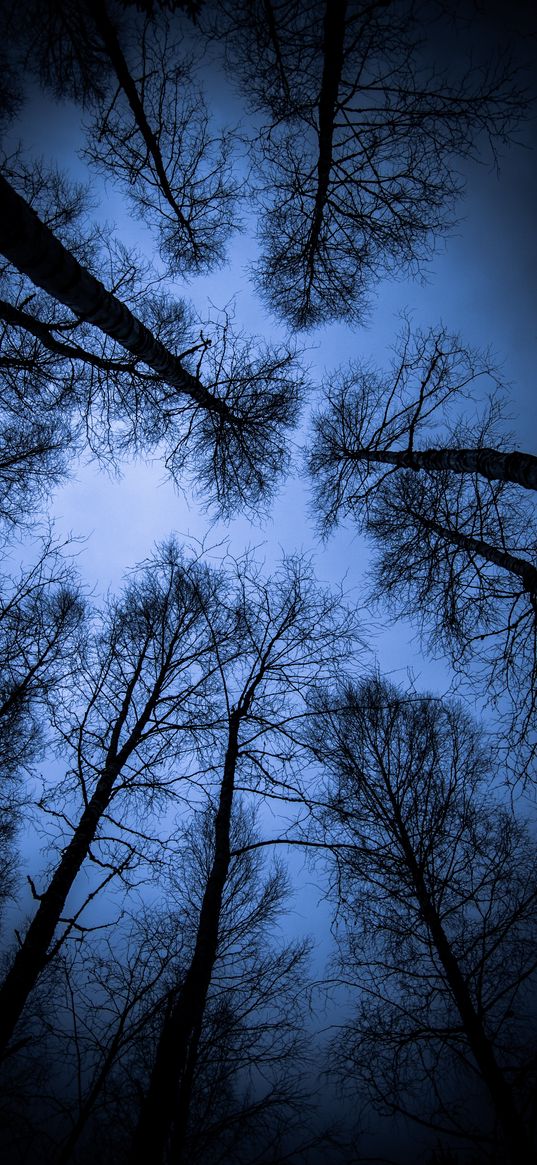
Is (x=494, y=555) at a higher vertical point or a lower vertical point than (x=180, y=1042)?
higher

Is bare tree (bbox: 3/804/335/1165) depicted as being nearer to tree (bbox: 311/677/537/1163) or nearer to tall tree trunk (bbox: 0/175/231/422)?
tree (bbox: 311/677/537/1163)

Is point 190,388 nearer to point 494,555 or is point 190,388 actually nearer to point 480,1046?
point 494,555

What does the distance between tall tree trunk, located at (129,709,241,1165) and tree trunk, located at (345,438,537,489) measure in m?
4.58

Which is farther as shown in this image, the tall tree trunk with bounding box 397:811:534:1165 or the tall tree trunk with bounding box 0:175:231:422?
the tall tree trunk with bounding box 397:811:534:1165

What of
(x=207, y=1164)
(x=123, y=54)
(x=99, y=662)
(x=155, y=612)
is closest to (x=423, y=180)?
(x=123, y=54)

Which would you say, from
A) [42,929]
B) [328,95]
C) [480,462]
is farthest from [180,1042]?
[328,95]

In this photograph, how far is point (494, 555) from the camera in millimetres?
5598

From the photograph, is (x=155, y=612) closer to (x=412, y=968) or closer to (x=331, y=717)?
(x=331, y=717)

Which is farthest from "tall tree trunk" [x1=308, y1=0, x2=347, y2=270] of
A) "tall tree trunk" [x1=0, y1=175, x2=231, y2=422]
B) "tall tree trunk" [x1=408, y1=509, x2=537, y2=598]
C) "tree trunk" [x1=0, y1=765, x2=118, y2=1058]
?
"tree trunk" [x1=0, y1=765, x2=118, y2=1058]

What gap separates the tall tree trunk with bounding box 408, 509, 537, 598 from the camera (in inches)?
173

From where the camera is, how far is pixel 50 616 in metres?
7.65

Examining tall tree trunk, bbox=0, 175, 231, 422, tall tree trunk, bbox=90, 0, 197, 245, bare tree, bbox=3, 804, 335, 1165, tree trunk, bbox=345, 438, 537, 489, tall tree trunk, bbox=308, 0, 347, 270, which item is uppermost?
tall tree trunk, bbox=308, 0, 347, 270

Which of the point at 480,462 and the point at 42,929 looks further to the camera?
the point at 480,462

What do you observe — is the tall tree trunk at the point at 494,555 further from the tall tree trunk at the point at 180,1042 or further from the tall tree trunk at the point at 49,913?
the tall tree trunk at the point at 49,913
